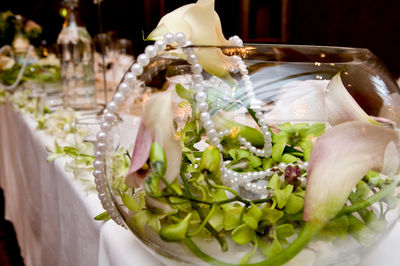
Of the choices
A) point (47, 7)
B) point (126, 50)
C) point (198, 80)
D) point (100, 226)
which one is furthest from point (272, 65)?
point (47, 7)

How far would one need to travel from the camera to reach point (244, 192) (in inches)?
13.8

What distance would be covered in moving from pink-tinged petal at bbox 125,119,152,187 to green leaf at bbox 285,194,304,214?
0.39ft

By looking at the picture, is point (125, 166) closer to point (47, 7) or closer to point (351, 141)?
point (351, 141)

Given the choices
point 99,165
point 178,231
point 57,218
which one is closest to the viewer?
point 178,231

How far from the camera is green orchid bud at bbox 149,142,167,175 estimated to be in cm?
26

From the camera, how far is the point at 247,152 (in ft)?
1.23

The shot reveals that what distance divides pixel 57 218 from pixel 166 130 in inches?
24.2

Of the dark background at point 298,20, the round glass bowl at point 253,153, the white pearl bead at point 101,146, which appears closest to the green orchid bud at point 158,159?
the round glass bowl at point 253,153

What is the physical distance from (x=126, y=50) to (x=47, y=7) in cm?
314

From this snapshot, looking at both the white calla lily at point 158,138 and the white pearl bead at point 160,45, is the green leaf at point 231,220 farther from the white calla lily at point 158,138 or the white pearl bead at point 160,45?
the white pearl bead at point 160,45

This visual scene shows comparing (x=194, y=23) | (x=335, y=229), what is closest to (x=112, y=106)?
(x=194, y=23)

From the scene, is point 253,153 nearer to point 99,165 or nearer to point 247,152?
point 247,152

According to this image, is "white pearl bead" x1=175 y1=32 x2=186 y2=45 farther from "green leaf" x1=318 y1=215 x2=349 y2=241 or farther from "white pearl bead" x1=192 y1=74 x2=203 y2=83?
"green leaf" x1=318 y1=215 x2=349 y2=241

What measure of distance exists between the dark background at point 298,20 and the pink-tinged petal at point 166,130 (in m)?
1.94
